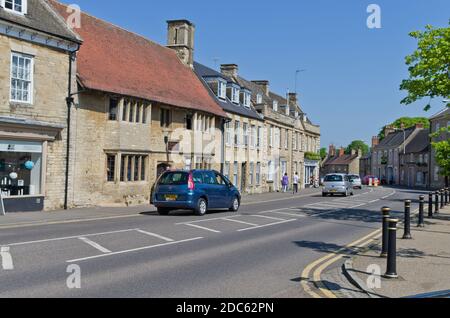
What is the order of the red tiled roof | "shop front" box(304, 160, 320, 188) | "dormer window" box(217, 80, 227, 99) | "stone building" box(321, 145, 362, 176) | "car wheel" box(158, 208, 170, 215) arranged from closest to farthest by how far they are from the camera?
"car wheel" box(158, 208, 170, 215)
the red tiled roof
"dormer window" box(217, 80, 227, 99)
"shop front" box(304, 160, 320, 188)
"stone building" box(321, 145, 362, 176)

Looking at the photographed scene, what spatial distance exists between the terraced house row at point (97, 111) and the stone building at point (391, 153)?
188ft

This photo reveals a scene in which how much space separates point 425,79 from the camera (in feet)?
53.6

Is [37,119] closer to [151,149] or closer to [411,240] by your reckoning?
[151,149]

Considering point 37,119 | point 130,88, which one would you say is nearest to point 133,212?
point 37,119

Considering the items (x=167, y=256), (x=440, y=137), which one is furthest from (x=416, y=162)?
(x=167, y=256)

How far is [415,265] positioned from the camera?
928 centimetres

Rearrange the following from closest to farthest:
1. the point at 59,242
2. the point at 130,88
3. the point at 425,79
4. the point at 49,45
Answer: the point at 59,242
the point at 425,79
the point at 49,45
the point at 130,88

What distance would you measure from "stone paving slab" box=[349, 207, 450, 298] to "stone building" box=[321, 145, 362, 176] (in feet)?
318

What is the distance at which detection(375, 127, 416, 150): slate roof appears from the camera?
86812 millimetres

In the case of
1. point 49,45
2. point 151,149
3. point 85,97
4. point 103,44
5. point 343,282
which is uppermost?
point 103,44

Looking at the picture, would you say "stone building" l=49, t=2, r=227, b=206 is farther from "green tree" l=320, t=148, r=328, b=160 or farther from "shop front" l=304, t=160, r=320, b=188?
"green tree" l=320, t=148, r=328, b=160

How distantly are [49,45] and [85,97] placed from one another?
9.16 feet

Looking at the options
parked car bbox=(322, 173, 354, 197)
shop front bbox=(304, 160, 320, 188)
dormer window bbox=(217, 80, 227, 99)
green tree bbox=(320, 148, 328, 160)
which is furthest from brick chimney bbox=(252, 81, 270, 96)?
green tree bbox=(320, 148, 328, 160)

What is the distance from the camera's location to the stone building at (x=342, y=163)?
365 feet
